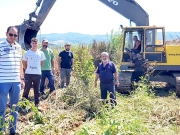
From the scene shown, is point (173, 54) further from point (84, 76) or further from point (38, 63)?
point (38, 63)

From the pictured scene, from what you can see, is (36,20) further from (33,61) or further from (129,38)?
(33,61)

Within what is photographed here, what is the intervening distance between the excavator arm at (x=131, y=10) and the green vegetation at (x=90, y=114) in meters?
2.31

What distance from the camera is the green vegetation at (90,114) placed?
420cm

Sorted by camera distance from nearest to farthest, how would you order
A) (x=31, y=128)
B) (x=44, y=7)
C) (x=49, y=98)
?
1. (x=31, y=128)
2. (x=49, y=98)
3. (x=44, y=7)

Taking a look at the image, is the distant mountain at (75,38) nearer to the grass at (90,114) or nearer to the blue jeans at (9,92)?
the grass at (90,114)

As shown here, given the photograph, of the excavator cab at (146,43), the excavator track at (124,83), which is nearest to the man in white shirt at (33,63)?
the excavator track at (124,83)

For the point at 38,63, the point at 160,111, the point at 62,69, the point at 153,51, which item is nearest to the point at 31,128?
the point at 38,63

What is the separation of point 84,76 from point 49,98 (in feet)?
4.04

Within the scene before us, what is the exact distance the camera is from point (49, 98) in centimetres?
712

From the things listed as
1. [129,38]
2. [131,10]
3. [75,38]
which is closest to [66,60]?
[129,38]

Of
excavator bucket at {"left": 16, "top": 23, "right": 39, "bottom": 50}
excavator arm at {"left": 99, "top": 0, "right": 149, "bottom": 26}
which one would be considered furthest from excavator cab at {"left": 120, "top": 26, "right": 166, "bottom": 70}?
excavator bucket at {"left": 16, "top": 23, "right": 39, "bottom": 50}

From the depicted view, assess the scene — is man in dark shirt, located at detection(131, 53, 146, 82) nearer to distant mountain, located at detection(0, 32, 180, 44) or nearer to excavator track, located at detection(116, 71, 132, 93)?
excavator track, located at detection(116, 71, 132, 93)

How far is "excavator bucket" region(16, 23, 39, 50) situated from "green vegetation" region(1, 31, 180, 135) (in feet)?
6.99

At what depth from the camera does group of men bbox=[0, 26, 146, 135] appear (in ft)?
14.6
